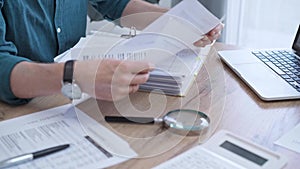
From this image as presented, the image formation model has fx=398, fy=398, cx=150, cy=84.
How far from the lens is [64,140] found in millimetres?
758

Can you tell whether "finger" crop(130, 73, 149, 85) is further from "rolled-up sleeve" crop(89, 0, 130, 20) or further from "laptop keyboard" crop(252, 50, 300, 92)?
"rolled-up sleeve" crop(89, 0, 130, 20)

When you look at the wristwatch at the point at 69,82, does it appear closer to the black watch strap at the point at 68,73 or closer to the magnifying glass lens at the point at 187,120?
the black watch strap at the point at 68,73

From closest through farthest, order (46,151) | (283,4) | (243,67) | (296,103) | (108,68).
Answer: (46,151) → (108,68) → (296,103) → (243,67) → (283,4)

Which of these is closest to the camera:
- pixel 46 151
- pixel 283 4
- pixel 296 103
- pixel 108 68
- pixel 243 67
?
pixel 46 151

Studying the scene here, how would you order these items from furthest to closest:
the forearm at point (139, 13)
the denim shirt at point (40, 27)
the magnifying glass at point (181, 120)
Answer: the forearm at point (139, 13), the denim shirt at point (40, 27), the magnifying glass at point (181, 120)

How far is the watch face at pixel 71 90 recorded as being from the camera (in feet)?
2.73

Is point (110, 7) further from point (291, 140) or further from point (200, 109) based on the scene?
point (291, 140)

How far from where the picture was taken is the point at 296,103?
92 centimetres

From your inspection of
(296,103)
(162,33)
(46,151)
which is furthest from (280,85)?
(46,151)

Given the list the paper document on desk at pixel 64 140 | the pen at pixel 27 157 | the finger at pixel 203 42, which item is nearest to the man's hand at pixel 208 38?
the finger at pixel 203 42

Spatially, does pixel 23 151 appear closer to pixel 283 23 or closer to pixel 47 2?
pixel 47 2

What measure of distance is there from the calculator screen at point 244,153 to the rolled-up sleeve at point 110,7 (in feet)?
2.80

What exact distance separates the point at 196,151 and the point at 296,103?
1.07 feet

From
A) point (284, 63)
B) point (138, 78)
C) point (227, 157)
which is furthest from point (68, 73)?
point (284, 63)
